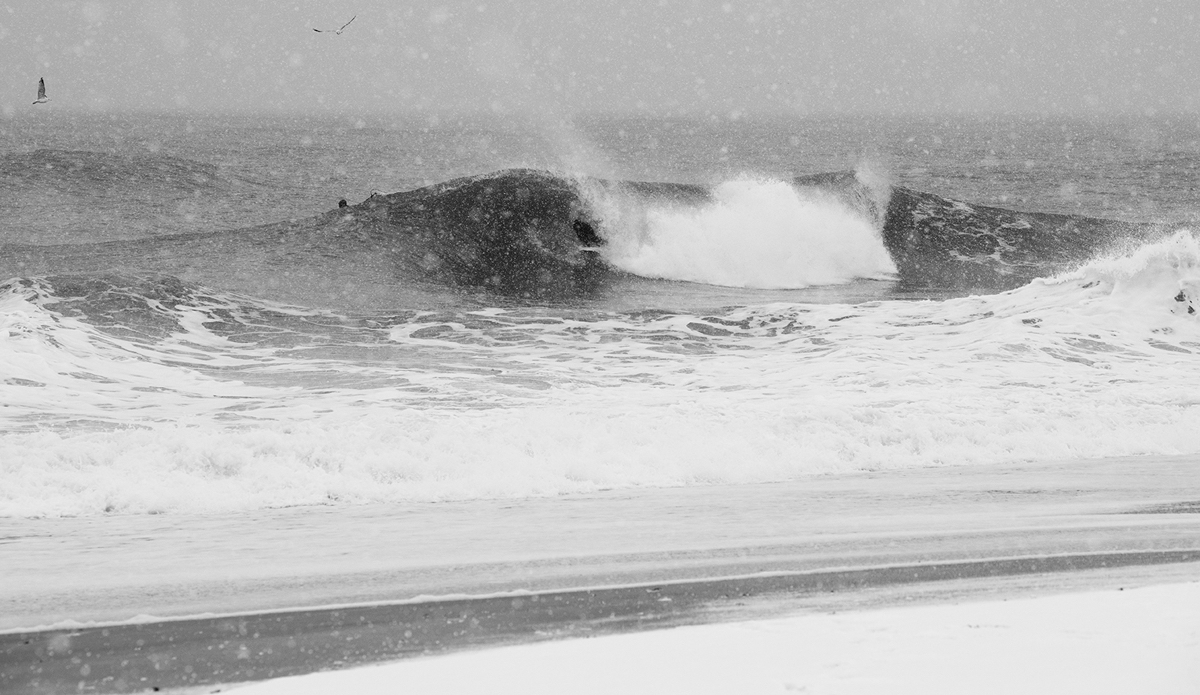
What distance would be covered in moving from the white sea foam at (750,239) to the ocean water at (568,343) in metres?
0.09

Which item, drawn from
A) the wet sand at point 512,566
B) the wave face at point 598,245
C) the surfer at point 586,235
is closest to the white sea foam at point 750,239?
the wave face at point 598,245

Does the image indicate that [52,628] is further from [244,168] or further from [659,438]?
[244,168]

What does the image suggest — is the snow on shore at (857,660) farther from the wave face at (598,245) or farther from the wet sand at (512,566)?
the wave face at (598,245)

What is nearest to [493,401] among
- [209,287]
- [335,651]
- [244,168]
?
[335,651]

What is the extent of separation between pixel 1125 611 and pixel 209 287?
15.4 meters

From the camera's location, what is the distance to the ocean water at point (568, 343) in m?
8.38

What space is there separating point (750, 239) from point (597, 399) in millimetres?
14479

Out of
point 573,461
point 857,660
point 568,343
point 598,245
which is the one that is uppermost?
point 598,245

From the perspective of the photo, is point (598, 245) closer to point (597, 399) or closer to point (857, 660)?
point (597, 399)

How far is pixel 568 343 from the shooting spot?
594 inches

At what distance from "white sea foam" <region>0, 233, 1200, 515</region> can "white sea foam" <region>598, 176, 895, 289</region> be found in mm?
6717

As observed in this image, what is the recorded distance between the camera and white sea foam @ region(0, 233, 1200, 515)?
804cm

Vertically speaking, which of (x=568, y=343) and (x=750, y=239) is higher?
(x=750, y=239)

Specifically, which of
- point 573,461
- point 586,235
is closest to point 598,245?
point 586,235
